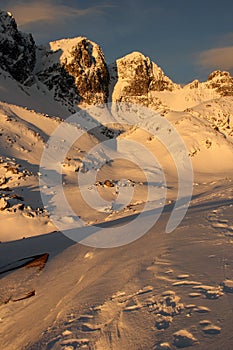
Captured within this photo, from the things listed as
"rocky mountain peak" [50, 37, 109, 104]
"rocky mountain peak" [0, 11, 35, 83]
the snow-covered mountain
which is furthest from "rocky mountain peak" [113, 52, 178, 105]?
the snow-covered mountain

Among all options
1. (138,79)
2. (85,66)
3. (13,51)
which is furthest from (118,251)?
(138,79)

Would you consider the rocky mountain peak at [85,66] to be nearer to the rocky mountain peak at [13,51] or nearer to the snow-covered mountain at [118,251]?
the rocky mountain peak at [13,51]

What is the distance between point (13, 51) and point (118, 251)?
181ft

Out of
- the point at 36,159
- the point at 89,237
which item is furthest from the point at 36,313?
the point at 36,159

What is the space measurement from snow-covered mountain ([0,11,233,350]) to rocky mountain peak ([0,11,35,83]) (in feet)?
104

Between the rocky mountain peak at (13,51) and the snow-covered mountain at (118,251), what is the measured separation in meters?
31.7

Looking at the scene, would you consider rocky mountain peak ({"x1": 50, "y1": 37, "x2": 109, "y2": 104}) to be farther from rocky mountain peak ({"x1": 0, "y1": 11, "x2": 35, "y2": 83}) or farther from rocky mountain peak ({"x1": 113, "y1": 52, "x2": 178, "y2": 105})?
rocky mountain peak ({"x1": 113, "y1": 52, "x2": 178, "y2": 105})

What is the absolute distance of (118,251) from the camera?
6.21 m

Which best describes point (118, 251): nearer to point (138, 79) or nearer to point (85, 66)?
point (85, 66)

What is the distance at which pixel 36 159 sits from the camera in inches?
696

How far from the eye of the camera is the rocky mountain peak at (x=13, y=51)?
5250 cm

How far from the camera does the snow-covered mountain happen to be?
3.24m

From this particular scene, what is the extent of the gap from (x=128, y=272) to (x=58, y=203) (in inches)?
323

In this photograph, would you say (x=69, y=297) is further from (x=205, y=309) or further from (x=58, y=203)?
(x=58, y=203)
